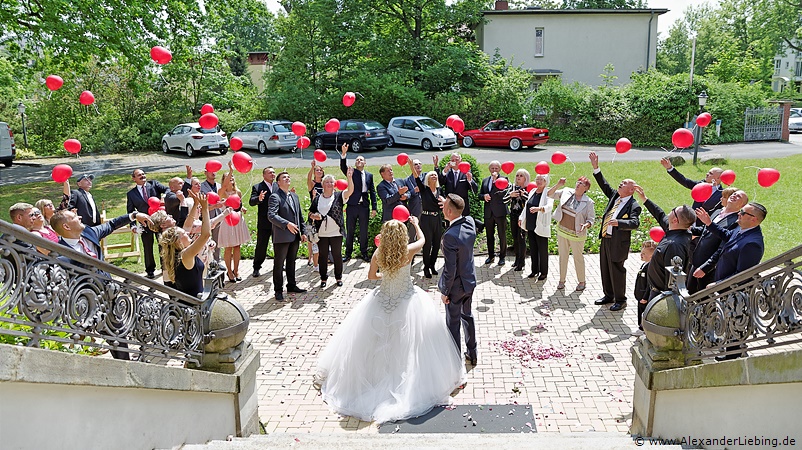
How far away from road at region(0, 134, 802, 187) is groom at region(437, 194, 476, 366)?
15600 millimetres

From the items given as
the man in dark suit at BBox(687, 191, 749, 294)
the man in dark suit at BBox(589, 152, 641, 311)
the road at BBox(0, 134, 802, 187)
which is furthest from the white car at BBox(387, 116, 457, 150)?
the man in dark suit at BBox(687, 191, 749, 294)

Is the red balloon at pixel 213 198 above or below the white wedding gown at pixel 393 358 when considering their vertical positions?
above

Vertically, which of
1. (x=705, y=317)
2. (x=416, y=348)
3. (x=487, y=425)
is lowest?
(x=487, y=425)

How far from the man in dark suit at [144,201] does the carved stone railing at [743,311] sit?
9.22m

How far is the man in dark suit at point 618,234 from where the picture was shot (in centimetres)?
907

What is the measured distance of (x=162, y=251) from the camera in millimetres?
6750

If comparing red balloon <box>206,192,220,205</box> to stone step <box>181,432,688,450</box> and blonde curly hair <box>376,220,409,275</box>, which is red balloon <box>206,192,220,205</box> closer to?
blonde curly hair <box>376,220,409,275</box>

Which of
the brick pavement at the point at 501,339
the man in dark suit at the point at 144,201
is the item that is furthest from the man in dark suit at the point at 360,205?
the man in dark suit at the point at 144,201

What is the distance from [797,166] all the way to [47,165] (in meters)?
28.7

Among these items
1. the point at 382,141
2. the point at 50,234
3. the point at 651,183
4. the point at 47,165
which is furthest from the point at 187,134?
the point at 50,234

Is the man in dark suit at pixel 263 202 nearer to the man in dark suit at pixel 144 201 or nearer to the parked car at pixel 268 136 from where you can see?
the man in dark suit at pixel 144 201

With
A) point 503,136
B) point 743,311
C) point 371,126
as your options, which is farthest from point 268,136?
point 743,311

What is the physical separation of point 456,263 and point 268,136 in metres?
20.9

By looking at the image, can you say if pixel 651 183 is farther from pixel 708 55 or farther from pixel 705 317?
pixel 708 55
